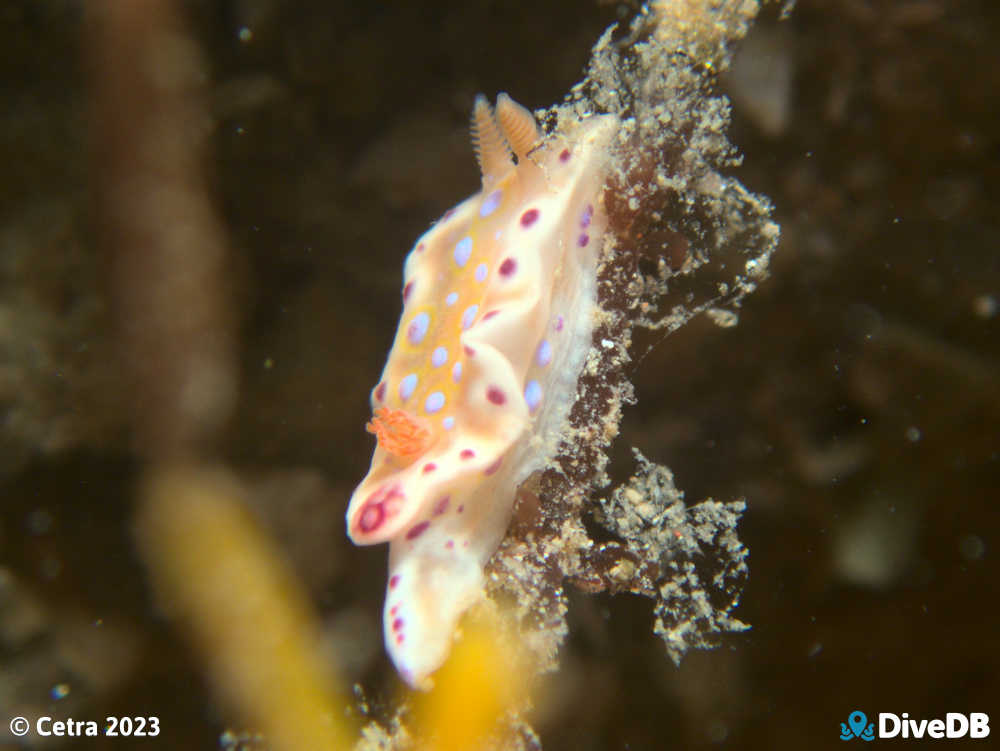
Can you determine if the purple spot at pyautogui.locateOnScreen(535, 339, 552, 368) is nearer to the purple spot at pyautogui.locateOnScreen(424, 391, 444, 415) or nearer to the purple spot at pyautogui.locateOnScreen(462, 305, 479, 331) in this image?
the purple spot at pyautogui.locateOnScreen(462, 305, 479, 331)

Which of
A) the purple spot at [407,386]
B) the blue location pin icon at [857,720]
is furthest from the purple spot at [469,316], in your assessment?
the blue location pin icon at [857,720]

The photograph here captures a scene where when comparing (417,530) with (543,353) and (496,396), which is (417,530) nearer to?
(496,396)

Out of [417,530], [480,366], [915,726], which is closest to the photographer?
[480,366]

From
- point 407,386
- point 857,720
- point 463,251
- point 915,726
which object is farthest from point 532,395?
point 915,726

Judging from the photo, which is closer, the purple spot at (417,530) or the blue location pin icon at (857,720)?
the purple spot at (417,530)

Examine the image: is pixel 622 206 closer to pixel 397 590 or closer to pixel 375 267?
pixel 375 267

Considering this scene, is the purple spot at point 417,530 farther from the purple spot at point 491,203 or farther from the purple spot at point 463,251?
the purple spot at point 491,203

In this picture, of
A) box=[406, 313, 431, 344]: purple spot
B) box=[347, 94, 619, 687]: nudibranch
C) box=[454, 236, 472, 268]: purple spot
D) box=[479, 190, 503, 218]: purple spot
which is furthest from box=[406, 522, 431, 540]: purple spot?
box=[479, 190, 503, 218]: purple spot
